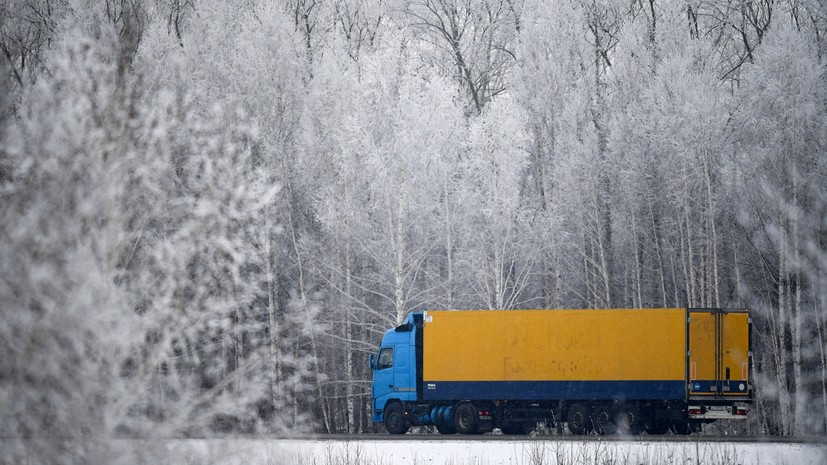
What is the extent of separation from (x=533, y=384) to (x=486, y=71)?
21.5 m

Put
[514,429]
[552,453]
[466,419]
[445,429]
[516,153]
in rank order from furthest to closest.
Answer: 1. [516,153]
2. [445,429]
3. [514,429]
4. [466,419]
5. [552,453]

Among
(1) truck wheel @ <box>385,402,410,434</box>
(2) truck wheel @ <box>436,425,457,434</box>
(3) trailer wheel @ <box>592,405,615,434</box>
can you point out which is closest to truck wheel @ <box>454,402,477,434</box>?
(2) truck wheel @ <box>436,425,457,434</box>

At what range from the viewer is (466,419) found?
72.1 ft

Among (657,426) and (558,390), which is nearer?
(558,390)

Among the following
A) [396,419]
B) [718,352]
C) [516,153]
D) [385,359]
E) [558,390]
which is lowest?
[396,419]

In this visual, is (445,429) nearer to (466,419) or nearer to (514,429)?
(466,419)

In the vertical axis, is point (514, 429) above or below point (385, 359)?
below

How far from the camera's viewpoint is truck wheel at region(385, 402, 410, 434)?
22.6 meters

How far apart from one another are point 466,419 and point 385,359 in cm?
248

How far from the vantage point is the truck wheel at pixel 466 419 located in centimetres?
2183

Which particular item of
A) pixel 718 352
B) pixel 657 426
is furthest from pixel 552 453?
pixel 718 352

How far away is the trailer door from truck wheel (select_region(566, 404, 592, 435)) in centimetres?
236

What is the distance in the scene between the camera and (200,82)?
3186cm

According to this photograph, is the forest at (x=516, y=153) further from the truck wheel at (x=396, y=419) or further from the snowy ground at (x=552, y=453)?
the snowy ground at (x=552, y=453)
